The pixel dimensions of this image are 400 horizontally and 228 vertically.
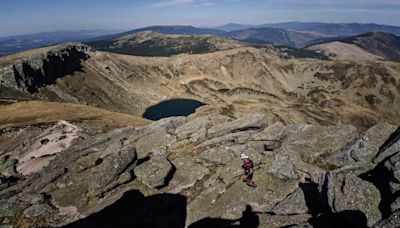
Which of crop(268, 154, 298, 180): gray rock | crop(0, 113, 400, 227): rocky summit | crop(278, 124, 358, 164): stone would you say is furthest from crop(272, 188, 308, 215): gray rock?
crop(278, 124, 358, 164): stone

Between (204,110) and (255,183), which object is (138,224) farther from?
(204,110)

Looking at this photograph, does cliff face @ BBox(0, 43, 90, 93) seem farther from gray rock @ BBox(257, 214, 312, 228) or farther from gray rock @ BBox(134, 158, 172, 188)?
gray rock @ BBox(257, 214, 312, 228)

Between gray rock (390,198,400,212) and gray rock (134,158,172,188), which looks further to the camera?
gray rock (134,158,172,188)

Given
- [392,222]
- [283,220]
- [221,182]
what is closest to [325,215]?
[283,220]

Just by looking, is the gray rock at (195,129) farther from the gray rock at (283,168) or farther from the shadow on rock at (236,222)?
the shadow on rock at (236,222)

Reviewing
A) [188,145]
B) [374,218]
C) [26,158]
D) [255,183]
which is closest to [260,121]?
[188,145]

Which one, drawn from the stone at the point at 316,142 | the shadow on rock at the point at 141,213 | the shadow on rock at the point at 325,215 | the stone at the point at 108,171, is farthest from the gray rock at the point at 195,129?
the shadow on rock at the point at 325,215
